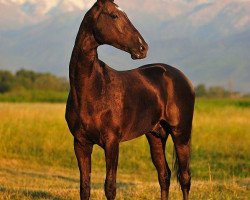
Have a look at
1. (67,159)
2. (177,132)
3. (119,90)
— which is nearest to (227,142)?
(67,159)

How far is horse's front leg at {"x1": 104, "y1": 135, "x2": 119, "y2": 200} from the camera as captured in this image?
6.43 meters

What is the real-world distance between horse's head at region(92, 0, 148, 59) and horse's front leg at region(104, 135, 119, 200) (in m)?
1.00

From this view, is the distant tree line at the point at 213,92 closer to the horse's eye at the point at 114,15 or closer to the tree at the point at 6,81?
the tree at the point at 6,81

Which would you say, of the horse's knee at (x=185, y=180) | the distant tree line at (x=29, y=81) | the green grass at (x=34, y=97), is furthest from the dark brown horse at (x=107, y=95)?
the distant tree line at (x=29, y=81)

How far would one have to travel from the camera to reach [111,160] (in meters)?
6.48

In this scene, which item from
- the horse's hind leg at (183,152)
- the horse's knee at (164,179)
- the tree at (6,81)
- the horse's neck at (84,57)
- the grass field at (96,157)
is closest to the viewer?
the horse's neck at (84,57)

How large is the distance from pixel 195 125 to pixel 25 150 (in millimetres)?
7694

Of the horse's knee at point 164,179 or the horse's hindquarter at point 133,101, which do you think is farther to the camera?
the horse's knee at point 164,179

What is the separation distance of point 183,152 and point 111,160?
5.92ft

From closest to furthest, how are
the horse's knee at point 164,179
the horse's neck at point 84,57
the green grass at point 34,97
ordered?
the horse's neck at point 84,57
the horse's knee at point 164,179
the green grass at point 34,97

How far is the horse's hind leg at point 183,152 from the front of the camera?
7909mm

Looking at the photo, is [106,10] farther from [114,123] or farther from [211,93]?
[211,93]

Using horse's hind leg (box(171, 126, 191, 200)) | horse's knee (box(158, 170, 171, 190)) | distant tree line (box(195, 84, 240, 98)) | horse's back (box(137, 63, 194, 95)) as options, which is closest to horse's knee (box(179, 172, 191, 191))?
horse's hind leg (box(171, 126, 191, 200))

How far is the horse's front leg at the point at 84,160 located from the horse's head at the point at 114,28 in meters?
1.18
